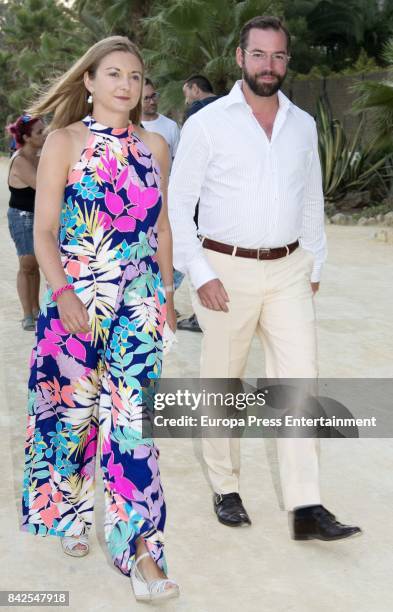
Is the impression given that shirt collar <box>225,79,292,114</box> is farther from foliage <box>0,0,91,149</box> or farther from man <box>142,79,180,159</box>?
foliage <box>0,0,91,149</box>

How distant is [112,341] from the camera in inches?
129

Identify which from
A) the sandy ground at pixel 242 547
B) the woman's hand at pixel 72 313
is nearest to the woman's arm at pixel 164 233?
the woman's hand at pixel 72 313

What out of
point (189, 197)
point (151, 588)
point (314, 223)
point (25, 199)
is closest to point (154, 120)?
point (25, 199)

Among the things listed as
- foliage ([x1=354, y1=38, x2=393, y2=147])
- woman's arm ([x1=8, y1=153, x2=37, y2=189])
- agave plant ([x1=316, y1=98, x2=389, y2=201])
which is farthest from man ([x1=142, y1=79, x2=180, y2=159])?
agave plant ([x1=316, y1=98, x2=389, y2=201])

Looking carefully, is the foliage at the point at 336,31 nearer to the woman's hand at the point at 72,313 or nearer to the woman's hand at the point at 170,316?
the woman's hand at the point at 170,316

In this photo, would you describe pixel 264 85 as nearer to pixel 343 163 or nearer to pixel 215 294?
pixel 215 294

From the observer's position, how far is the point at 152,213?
3389 mm

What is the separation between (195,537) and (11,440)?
5.08 ft

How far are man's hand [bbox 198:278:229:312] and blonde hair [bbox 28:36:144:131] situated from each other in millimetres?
797

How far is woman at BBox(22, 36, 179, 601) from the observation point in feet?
10.6

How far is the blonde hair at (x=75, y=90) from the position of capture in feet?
11.1

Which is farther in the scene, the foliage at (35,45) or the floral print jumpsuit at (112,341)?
the foliage at (35,45)

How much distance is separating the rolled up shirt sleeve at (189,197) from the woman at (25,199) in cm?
380

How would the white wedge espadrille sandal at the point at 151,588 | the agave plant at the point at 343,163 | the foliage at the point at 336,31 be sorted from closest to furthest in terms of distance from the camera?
the white wedge espadrille sandal at the point at 151,588 < the agave plant at the point at 343,163 < the foliage at the point at 336,31
